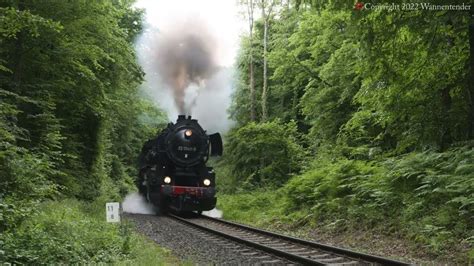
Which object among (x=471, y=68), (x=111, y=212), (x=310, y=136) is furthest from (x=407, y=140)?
(x=310, y=136)

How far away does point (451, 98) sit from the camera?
37.8 feet

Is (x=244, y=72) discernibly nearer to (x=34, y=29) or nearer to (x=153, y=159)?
(x=153, y=159)

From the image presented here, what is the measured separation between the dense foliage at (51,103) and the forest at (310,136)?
45 millimetres

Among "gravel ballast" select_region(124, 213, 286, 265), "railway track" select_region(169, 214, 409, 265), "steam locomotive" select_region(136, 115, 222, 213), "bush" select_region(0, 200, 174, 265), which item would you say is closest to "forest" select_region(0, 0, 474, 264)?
"bush" select_region(0, 200, 174, 265)

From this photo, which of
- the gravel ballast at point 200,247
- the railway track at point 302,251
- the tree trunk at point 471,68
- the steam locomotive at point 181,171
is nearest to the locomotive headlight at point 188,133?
the steam locomotive at point 181,171

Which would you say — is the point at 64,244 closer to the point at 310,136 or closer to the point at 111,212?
the point at 111,212

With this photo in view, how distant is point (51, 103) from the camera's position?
1316cm

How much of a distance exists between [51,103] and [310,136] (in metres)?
13.2

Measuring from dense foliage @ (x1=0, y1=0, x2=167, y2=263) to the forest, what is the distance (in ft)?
0.15

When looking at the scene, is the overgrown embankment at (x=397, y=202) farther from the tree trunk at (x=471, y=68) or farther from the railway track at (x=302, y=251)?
the railway track at (x=302, y=251)

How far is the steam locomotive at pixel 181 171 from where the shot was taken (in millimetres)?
18531

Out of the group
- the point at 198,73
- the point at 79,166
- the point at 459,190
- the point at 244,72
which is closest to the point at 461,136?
the point at 459,190

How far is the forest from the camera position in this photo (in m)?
8.38

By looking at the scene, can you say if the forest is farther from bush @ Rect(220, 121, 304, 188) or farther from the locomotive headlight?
the locomotive headlight
